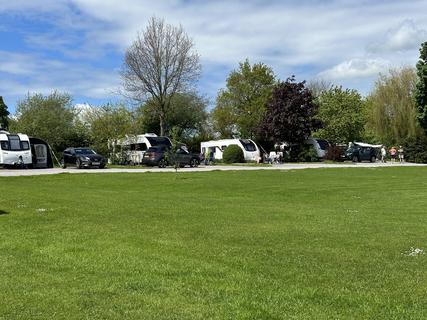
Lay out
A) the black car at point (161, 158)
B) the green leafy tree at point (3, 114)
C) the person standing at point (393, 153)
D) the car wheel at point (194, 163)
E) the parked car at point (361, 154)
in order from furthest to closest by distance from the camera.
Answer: the green leafy tree at point (3, 114)
the person standing at point (393, 153)
the parked car at point (361, 154)
the car wheel at point (194, 163)
the black car at point (161, 158)

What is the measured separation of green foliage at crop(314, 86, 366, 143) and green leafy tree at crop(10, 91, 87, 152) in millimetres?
26991

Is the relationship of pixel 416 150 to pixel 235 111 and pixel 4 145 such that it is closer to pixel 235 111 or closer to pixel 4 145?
pixel 235 111

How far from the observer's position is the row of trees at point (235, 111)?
50.8 metres

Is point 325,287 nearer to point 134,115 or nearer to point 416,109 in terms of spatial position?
point 416,109

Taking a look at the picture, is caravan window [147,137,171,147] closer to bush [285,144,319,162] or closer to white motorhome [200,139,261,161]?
white motorhome [200,139,261,161]

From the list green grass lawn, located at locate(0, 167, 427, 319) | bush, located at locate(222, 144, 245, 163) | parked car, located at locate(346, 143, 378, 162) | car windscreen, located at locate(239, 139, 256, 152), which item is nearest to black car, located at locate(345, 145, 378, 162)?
parked car, located at locate(346, 143, 378, 162)

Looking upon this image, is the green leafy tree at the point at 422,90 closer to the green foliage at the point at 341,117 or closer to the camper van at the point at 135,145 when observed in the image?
the green foliage at the point at 341,117

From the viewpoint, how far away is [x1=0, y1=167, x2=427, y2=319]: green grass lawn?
5051 millimetres

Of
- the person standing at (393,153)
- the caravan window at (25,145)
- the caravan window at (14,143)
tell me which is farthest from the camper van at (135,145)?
the person standing at (393,153)

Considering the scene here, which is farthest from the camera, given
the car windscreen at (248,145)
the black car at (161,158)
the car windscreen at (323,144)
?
the car windscreen at (323,144)

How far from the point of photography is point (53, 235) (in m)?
8.91

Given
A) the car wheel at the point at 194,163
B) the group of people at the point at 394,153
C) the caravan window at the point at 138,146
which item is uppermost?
the caravan window at the point at 138,146

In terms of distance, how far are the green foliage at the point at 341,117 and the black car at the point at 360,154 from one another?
976cm

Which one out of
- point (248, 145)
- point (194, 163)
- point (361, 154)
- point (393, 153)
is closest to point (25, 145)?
point (194, 163)
